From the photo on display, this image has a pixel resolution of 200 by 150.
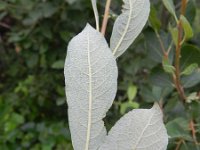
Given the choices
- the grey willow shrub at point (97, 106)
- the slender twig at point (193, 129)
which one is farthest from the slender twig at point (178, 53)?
the grey willow shrub at point (97, 106)

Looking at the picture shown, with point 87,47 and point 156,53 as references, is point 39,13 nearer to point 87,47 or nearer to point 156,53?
point 156,53

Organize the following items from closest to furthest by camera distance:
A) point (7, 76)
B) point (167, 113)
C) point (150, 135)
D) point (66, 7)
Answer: point (150, 135) → point (167, 113) → point (66, 7) → point (7, 76)

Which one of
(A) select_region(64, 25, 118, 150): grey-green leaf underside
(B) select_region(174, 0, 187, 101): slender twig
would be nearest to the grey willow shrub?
(A) select_region(64, 25, 118, 150): grey-green leaf underside

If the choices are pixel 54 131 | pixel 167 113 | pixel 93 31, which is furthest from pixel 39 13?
pixel 93 31

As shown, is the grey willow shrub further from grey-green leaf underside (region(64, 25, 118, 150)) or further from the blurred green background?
the blurred green background

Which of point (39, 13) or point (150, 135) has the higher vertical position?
point (150, 135)

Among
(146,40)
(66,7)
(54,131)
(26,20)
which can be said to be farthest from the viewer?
(54,131)

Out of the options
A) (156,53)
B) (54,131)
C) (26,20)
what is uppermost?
(156,53)
